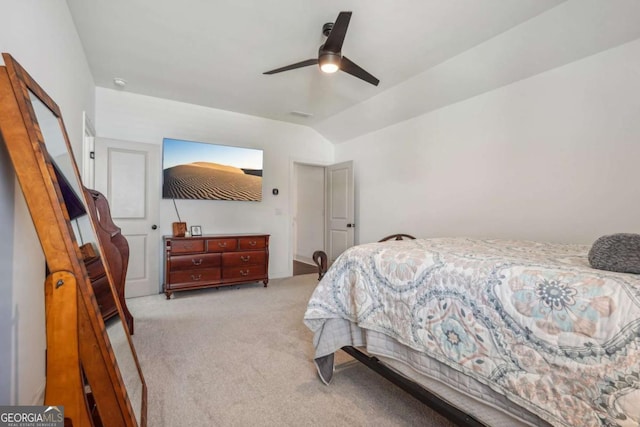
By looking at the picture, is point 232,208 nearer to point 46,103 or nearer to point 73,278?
point 46,103

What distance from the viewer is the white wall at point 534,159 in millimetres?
2352

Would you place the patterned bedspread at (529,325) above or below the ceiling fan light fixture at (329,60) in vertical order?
below

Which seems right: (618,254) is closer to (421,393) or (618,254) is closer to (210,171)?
(421,393)

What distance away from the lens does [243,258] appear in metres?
4.26

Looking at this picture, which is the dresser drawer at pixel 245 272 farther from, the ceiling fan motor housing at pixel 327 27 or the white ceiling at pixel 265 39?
the ceiling fan motor housing at pixel 327 27

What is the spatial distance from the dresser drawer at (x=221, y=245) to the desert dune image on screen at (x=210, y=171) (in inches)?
28.2

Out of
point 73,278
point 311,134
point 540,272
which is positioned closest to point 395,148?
point 311,134

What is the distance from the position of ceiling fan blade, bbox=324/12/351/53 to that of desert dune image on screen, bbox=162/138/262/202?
8.65ft

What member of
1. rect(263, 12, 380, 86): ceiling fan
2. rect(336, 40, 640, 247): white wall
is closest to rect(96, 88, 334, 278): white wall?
rect(336, 40, 640, 247): white wall

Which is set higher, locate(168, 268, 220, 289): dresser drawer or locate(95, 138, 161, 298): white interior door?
locate(95, 138, 161, 298): white interior door

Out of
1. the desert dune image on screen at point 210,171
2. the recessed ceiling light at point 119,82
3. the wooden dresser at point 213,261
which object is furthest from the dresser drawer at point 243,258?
the recessed ceiling light at point 119,82

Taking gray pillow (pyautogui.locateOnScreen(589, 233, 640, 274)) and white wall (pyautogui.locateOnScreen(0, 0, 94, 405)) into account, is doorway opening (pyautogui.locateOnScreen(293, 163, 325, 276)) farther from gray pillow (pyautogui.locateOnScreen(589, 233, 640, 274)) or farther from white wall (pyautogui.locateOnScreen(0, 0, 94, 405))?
gray pillow (pyautogui.locateOnScreen(589, 233, 640, 274))

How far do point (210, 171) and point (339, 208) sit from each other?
2.20m

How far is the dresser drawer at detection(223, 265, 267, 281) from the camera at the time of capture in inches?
164
